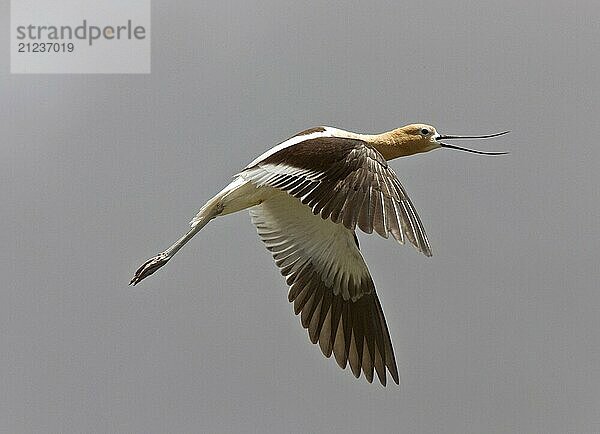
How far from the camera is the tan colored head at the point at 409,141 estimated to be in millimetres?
15695

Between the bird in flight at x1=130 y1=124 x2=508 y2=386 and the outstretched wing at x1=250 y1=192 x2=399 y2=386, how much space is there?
0.5 inches

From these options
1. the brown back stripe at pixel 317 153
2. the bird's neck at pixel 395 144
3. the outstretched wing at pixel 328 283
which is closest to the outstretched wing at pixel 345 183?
the brown back stripe at pixel 317 153

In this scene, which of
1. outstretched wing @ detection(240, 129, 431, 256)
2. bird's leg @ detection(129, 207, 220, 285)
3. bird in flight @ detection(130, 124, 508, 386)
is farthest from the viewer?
bird's leg @ detection(129, 207, 220, 285)

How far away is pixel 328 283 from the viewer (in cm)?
1631

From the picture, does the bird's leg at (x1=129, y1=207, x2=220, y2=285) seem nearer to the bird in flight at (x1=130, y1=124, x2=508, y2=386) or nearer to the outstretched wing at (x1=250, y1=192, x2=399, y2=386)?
the bird in flight at (x1=130, y1=124, x2=508, y2=386)

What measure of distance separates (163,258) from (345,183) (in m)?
3.65

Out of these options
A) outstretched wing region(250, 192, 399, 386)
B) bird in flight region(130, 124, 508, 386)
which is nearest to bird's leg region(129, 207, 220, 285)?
bird in flight region(130, 124, 508, 386)

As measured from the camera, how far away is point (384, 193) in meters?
12.3

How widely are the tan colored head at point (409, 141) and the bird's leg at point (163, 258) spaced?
216 centimetres

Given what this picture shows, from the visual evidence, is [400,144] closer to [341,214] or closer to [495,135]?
[495,135]

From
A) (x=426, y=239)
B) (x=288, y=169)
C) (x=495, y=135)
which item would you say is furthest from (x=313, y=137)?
(x=426, y=239)

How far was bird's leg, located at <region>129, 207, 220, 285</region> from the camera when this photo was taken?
50.0 ft

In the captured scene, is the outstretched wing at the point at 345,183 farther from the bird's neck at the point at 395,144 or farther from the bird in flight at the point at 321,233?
the bird's neck at the point at 395,144

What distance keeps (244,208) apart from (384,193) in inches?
142
